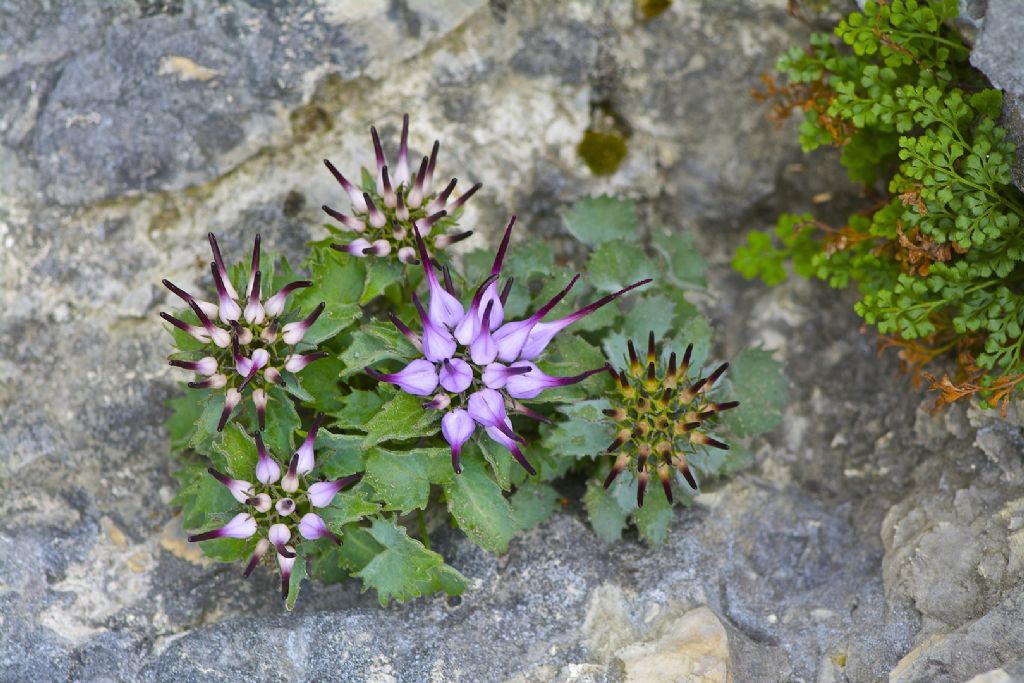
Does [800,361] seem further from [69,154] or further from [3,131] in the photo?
[3,131]

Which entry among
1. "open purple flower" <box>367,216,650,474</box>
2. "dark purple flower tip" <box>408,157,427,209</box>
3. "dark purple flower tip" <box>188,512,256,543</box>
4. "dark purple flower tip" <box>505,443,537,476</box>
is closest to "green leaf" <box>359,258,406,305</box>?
"dark purple flower tip" <box>408,157,427,209</box>

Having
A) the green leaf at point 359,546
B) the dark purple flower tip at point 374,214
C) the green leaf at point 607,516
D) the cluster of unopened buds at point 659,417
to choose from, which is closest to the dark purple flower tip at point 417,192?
the dark purple flower tip at point 374,214

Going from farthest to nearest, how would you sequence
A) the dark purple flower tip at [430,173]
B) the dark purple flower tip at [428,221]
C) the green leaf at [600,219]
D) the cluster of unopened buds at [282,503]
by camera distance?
1. the green leaf at [600,219]
2. the dark purple flower tip at [430,173]
3. the dark purple flower tip at [428,221]
4. the cluster of unopened buds at [282,503]

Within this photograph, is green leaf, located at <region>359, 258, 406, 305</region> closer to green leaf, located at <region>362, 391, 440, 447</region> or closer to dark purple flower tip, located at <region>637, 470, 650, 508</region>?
green leaf, located at <region>362, 391, 440, 447</region>

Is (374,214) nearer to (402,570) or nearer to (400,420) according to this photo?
(400,420)

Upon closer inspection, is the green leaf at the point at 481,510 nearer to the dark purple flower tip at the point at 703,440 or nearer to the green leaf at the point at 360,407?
the green leaf at the point at 360,407
